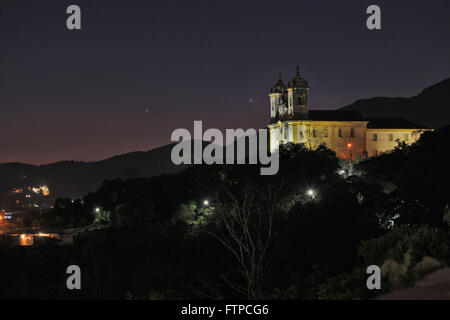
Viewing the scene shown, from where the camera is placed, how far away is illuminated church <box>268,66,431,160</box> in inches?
2741

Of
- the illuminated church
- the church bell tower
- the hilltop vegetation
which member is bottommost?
the hilltop vegetation

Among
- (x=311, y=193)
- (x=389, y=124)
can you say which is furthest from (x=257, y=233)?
(x=389, y=124)

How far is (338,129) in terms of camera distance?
70.1m

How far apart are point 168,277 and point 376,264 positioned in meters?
24.0

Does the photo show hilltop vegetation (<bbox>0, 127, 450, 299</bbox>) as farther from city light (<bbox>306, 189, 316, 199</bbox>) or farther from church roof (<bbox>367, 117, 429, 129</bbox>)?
church roof (<bbox>367, 117, 429, 129</bbox>)

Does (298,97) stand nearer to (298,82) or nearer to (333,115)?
(298,82)

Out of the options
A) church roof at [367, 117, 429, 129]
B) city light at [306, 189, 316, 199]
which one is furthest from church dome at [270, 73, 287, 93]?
city light at [306, 189, 316, 199]

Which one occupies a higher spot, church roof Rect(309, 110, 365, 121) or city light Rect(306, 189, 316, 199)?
church roof Rect(309, 110, 365, 121)

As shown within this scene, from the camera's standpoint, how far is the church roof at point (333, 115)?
7075cm

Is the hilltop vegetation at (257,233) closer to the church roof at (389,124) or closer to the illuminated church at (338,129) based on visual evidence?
the illuminated church at (338,129)

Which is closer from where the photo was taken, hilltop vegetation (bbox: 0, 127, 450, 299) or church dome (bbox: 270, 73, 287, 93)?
hilltop vegetation (bbox: 0, 127, 450, 299)

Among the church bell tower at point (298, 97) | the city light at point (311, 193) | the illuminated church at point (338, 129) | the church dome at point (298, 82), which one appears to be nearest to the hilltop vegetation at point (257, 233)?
the city light at point (311, 193)
